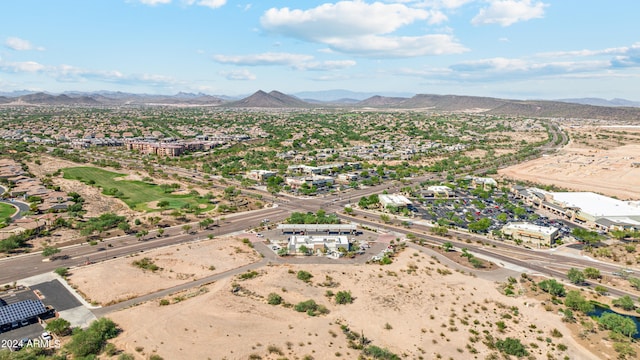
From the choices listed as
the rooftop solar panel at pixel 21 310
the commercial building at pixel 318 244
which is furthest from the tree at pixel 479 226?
the rooftop solar panel at pixel 21 310

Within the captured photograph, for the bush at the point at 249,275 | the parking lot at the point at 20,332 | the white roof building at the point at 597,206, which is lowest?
the parking lot at the point at 20,332

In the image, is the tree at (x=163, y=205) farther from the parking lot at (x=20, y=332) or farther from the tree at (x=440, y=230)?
the tree at (x=440, y=230)

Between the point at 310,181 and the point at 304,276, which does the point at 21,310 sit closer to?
the point at 304,276

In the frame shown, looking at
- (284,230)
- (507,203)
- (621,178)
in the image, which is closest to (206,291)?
(284,230)

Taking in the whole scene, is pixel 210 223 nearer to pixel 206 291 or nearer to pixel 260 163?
pixel 206 291

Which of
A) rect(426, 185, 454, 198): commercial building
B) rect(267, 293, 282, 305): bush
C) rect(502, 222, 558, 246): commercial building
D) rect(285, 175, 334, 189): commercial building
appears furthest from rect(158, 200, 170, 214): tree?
rect(502, 222, 558, 246): commercial building

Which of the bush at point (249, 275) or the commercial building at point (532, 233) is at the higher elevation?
the commercial building at point (532, 233)
